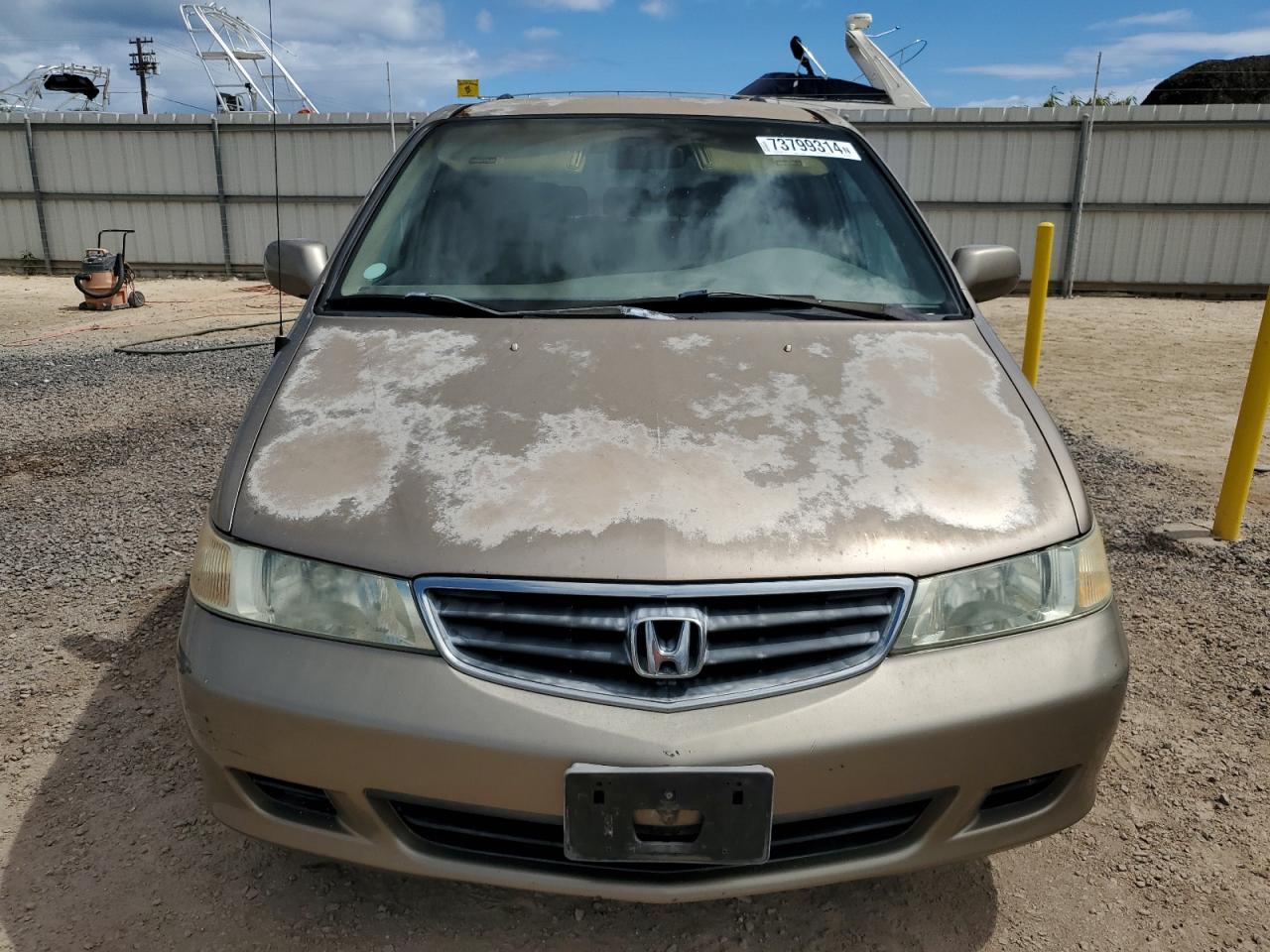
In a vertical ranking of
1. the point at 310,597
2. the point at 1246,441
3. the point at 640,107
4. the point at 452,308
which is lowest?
the point at 1246,441

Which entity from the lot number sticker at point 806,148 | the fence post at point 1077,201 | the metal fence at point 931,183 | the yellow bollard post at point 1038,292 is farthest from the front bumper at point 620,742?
the fence post at point 1077,201

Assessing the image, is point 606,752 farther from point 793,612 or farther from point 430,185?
point 430,185

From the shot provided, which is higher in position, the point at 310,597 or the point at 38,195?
the point at 310,597

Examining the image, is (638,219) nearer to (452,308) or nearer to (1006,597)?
(452,308)

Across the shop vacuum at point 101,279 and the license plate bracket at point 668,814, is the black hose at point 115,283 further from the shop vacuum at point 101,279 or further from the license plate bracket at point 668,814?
the license plate bracket at point 668,814

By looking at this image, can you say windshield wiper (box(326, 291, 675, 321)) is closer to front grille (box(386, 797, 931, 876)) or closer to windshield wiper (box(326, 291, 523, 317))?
windshield wiper (box(326, 291, 523, 317))

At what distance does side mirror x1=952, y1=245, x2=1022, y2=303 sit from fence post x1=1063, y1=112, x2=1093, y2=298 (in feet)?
43.8

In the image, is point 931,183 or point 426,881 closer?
point 426,881

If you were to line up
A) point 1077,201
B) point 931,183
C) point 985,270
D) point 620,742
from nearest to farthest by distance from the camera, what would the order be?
point 620,742
point 985,270
point 1077,201
point 931,183

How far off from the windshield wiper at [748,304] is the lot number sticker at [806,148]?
0.66 metres

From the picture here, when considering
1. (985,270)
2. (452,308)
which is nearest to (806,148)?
(985,270)

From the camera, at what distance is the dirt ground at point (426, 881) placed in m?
1.97

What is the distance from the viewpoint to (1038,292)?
5945 mm

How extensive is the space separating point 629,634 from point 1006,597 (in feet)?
2.31
